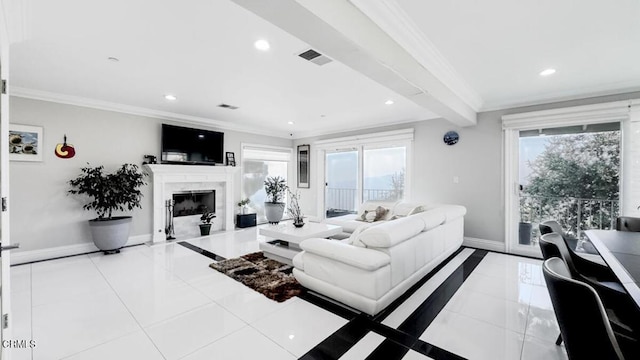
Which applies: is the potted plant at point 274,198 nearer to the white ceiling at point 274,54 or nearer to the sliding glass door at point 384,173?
the sliding glass door at point 384,173

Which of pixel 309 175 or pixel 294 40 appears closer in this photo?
pixel 294 40

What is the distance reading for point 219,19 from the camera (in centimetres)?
209

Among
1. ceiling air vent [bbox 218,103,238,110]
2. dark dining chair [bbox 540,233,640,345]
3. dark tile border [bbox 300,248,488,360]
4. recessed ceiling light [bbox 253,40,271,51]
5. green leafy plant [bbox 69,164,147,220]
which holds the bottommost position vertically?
dark tile border [bbox 300,248,488,360]

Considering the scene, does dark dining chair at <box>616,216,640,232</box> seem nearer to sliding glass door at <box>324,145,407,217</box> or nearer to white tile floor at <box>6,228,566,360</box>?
white tile floor at <box>6,228,566,360</box>

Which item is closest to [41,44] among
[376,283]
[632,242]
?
[376,283]

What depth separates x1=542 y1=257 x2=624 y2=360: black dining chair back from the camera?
89 centimetres

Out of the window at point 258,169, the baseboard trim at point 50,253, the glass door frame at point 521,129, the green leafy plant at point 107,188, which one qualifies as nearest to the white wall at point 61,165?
the baseboard trim at point 50,253

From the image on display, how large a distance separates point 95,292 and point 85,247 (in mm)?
2060

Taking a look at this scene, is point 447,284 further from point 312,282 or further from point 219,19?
point 219,19

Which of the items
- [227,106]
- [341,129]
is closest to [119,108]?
[227,106]

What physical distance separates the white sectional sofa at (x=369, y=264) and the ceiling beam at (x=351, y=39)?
4.66 feet

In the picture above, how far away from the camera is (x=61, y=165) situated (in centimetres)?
408

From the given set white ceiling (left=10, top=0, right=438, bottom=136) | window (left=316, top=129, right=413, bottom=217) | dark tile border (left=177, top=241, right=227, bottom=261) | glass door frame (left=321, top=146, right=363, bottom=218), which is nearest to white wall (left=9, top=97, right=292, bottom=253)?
white ceiling (left=10, top=0, right=438, bottom=136)

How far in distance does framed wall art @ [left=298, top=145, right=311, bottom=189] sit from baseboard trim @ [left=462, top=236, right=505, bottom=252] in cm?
424
